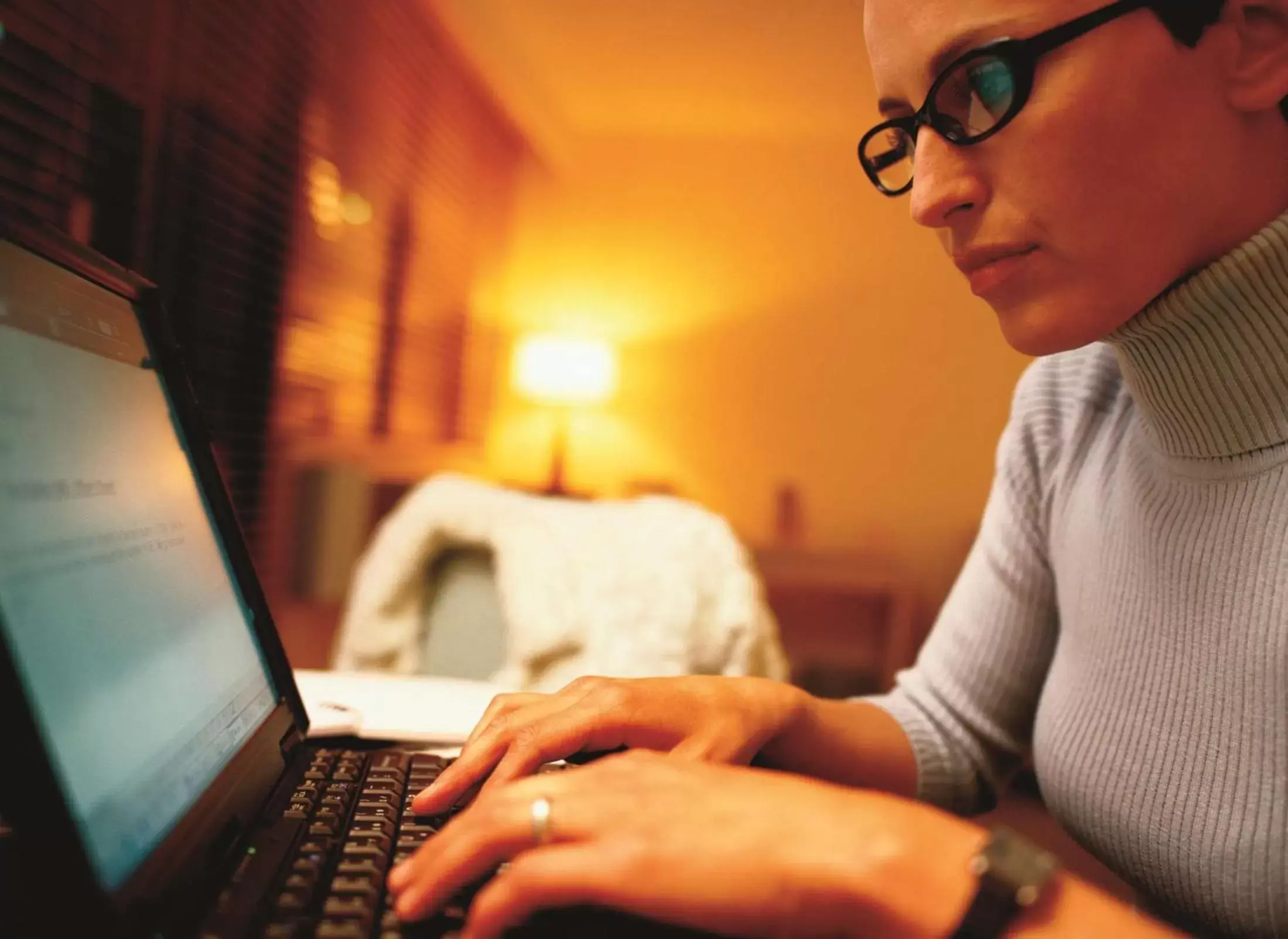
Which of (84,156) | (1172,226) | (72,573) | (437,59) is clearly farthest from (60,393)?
(437,59)

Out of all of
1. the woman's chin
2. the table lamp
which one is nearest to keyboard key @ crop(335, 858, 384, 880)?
the woman's chin

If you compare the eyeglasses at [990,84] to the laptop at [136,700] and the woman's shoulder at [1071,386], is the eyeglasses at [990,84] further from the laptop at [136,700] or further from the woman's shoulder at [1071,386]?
the laptop at [136,700]

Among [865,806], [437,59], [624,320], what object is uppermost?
[437,59]

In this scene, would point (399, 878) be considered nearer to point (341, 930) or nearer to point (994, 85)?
point (341, 930)

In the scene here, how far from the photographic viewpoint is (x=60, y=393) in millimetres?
373

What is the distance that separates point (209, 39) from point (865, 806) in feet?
6.89

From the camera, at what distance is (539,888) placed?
0.32 meters

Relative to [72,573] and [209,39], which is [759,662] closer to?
[72,573]

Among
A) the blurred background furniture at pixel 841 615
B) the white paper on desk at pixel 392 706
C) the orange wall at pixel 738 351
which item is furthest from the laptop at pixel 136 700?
the blurred background furniture at pixel 841 615

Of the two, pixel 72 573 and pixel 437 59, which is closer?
pixel 72 573

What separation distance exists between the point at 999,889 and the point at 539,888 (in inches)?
6.9

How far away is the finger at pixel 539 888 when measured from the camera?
1.05 ft

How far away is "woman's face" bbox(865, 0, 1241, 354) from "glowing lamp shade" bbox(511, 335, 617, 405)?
3.01m

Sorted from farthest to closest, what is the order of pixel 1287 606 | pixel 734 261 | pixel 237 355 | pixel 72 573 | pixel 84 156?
pixel 734 261
pixel 237 355
pixel 84 156
pixel 1287 606
pixel 72 573
